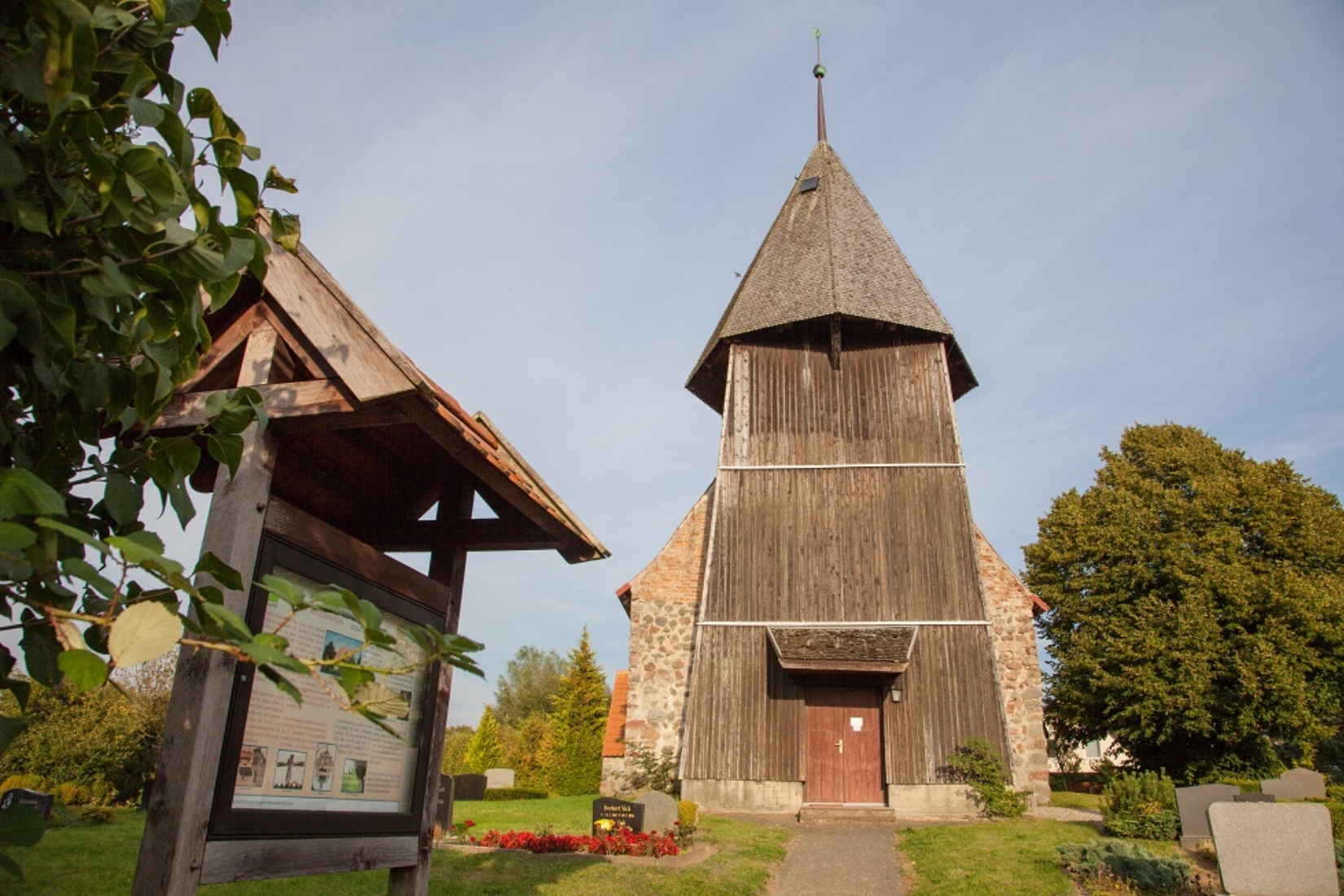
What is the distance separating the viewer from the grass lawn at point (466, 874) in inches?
311

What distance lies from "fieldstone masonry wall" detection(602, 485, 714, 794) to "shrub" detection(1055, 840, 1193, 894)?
421 inches

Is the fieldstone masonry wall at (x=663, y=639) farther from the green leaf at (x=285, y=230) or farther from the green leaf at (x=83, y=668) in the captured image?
the green leaf at (x=83, y=668)

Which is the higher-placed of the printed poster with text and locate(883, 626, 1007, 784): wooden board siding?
locate(883, 626, 1007, 784): wooden board siding

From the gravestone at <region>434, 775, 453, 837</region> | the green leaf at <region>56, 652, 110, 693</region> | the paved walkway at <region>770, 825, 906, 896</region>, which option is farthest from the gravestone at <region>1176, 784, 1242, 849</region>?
the green leaf at <region>56, 652, 110, 693</region>

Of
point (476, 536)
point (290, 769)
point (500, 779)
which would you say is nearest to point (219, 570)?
point (290, 769)

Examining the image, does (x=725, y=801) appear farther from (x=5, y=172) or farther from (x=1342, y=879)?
(x=5, y=172)

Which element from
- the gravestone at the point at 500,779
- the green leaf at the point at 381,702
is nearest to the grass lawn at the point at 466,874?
the green leaf at the point at 381,702

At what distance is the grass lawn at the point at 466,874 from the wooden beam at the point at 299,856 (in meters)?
3.40

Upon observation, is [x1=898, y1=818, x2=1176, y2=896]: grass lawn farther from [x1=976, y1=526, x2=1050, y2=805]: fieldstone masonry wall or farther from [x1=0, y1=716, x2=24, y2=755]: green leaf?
[x1=0, y1=716, x2=24, y2=755]: green leaf

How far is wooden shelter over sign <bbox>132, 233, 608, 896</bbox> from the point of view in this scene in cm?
349

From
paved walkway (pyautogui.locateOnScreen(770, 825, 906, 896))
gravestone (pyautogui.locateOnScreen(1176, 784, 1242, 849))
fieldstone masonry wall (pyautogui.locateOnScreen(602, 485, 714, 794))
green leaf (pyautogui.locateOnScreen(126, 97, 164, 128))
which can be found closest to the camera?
green leaf (pyautogui.locateOnScreen(126, 97, 164, 128))

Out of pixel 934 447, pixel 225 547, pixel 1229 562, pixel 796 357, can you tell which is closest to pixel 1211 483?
pixel 1229 562

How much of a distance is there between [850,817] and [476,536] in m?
12.6

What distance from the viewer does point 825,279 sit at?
66.3 ft
